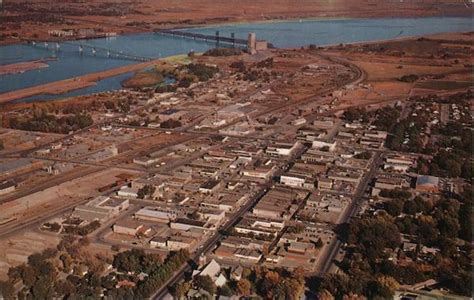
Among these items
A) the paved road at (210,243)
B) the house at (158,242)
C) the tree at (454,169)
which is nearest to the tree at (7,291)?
the paved road at (210,243)

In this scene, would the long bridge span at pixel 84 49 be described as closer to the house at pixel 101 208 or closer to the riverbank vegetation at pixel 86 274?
the house at pixel 101 208

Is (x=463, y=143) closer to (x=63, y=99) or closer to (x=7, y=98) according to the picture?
(x=63, y=99)

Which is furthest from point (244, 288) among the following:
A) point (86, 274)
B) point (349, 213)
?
point (349, 213)

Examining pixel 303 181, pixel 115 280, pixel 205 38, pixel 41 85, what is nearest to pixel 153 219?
pixel 115 280

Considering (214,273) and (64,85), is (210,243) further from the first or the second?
(64,85)

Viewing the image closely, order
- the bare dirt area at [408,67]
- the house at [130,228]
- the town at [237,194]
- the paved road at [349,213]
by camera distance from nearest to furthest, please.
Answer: the town at [237,194] < the paved road at [349,213] < the house at [130,228] < the bare dirt area at [408,67]

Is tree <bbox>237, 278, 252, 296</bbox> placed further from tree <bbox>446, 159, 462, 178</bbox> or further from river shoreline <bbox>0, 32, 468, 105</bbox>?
river shoreline <bbox>0, 32, 468, 105</bbox>
